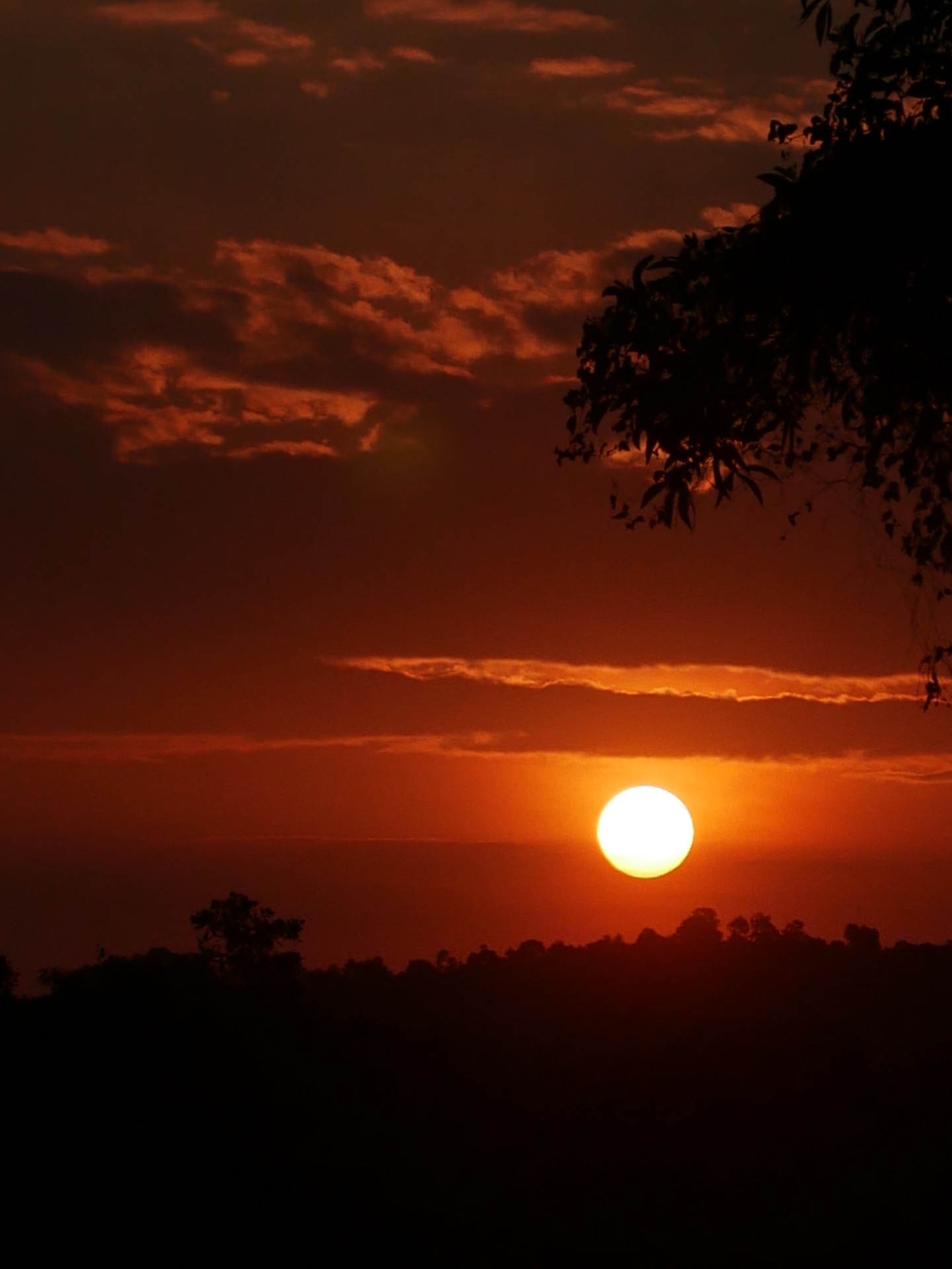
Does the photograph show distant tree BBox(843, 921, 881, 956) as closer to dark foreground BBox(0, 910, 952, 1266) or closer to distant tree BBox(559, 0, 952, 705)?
dark foreground BBox(0, 910, 952, 1266)

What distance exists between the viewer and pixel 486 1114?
62.8ft

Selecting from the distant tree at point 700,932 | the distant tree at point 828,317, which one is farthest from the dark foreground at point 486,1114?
the distant tree at point 828,317

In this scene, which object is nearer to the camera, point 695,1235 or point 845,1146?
point 695,1235

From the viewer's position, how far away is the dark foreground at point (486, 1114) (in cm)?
1666

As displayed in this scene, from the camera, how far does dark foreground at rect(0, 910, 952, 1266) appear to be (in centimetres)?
1666

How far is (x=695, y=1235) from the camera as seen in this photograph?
57.0ft

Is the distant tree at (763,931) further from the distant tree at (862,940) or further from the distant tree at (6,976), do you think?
the distant tree at (6,976)

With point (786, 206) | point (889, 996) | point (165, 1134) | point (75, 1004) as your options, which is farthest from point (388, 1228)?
point (786, 206)

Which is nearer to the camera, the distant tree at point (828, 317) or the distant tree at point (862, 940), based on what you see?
the distant tree at point (828, 317)

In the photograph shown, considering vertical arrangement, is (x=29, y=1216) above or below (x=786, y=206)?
below

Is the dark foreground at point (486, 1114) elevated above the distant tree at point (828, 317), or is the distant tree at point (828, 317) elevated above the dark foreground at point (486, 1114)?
the distant tree at point (828, 317)

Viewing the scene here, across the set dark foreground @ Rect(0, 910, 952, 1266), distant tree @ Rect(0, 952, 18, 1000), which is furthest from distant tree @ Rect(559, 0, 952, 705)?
distant tree @ Rect(0, 952, 18, 1000)

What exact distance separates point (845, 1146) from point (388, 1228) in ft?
20.1

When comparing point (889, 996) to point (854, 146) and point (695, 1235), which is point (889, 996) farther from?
point (854, 146)
